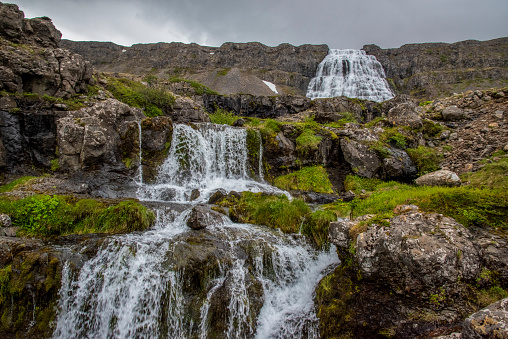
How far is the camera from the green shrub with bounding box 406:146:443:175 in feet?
36.8

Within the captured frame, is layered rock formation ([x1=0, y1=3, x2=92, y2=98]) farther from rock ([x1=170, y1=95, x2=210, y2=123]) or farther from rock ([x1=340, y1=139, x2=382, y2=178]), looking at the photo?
rock ([x1=340, y1=139, x2=382, y2=178])

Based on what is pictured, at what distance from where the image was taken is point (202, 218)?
7.30 meters

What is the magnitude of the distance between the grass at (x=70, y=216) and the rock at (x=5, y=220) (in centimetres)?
15

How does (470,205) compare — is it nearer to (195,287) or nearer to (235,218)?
(195,287)

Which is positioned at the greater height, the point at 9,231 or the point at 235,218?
the point at 9,231

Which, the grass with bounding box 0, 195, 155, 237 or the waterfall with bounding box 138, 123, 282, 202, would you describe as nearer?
the grass with bounding box 0, 195, 155, 237

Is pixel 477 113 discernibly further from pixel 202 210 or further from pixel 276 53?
pixel 276 53

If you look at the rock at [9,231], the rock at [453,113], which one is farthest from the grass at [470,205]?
the rock at [453,113]

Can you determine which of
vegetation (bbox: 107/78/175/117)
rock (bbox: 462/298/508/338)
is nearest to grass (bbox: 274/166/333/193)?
rock (bbox: 462/298/508/338)

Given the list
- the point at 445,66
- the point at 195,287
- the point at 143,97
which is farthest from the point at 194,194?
the point at 445,66

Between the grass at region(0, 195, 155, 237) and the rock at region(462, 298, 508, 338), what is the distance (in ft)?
23.1

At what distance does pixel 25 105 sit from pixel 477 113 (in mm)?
21345

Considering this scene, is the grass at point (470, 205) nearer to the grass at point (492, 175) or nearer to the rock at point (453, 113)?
the grass at point (492, 175)

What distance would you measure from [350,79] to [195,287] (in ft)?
137
